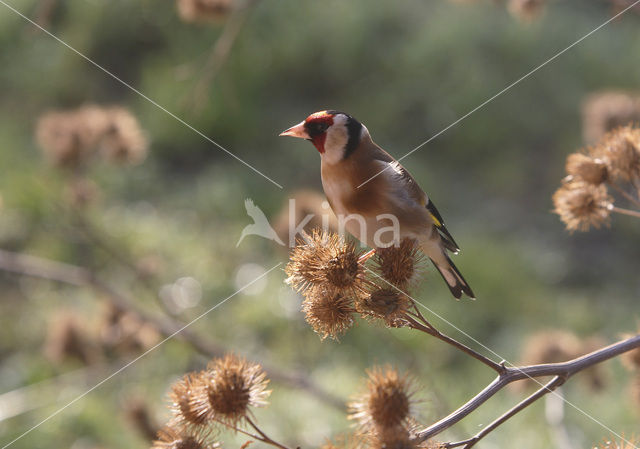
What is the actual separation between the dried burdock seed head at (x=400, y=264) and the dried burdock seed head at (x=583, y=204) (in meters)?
0.41

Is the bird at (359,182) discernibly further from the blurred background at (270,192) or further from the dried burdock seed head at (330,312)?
the blurred background at (270,192)

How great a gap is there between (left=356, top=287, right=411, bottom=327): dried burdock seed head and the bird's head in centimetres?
32

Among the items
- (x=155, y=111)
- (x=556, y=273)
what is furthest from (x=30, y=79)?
(x=556, y=273)

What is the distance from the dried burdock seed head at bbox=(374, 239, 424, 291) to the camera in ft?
3.20

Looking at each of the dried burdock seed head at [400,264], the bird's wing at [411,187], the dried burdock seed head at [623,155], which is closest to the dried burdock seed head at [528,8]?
the dried burdock seed head at [623,155]

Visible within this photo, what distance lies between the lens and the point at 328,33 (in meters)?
4.89

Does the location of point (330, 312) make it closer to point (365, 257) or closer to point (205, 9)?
point (365, 257)

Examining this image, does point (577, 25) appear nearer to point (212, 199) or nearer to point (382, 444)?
point (212, 199)

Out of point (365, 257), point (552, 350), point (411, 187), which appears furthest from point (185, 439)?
point (552, 350)

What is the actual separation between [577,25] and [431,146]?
1.56 m

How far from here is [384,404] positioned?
0.84 m

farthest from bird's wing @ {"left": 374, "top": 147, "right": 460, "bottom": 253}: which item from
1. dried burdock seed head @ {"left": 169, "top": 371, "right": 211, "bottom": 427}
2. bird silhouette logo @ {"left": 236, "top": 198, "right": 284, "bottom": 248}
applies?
bird silhouette logo @ {"left": 236, "top": 198, "right": 284, "bottom": 248}

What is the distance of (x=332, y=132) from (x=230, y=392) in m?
0.47

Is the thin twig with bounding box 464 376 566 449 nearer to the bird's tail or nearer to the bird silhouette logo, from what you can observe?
the bird's tail
